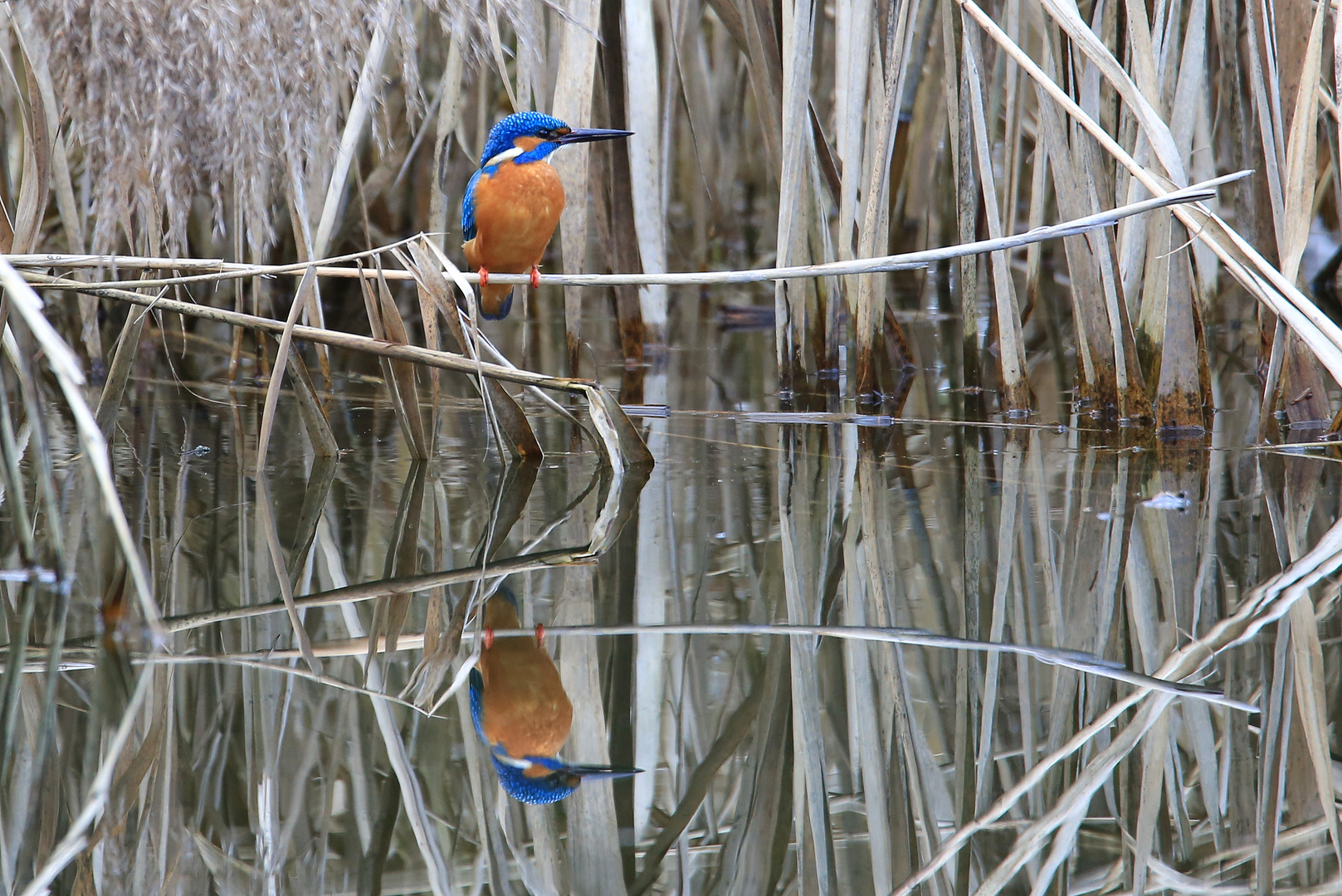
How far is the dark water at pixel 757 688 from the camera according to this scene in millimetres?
972

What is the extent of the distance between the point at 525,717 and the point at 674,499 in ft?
2.94

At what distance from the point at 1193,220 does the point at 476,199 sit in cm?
140

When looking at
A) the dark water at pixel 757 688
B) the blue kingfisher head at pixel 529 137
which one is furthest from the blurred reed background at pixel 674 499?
the blue kingfisher head at pixel 529 137

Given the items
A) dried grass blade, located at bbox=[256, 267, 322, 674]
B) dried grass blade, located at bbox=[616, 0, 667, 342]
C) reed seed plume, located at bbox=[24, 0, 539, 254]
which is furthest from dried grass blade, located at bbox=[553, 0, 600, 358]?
dried grass blade, located at bbox=[256, 267, 322, 674]

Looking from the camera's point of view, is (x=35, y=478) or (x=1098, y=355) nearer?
(x=35, y=478)

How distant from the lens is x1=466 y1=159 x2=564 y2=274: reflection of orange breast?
8.10 ft

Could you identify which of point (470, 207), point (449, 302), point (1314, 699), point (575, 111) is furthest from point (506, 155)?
point (1314, 699)

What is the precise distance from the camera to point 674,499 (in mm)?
2020

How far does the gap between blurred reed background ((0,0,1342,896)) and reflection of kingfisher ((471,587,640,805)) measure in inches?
0.8

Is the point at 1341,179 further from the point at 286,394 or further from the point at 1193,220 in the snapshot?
the point at 286,394

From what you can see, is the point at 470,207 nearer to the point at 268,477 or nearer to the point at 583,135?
the point at 583,135

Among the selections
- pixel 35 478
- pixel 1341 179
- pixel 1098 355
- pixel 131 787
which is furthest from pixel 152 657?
pixel 1341 179

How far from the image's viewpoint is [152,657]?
126cm

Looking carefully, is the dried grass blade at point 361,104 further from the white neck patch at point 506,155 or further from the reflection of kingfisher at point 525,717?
the reflection of kingfisher at point 525,717
